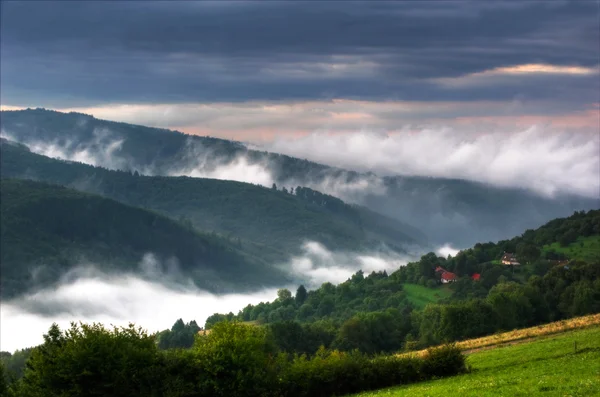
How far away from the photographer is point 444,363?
202 feet

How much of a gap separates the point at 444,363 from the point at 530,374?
427 inches

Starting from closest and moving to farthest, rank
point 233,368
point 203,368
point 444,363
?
1. point 233,368
2. point 203,368
3. point 444,363

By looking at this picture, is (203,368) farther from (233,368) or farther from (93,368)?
(93,368)

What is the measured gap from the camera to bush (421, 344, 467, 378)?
202 ft

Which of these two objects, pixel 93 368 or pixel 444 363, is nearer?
pixel 93 368

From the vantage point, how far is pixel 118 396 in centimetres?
5812

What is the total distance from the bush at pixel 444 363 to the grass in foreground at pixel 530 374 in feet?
4.52

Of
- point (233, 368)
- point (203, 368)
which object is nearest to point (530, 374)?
point (233, 368)

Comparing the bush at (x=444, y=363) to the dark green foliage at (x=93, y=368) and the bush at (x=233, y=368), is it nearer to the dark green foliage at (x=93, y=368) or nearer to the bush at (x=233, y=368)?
the bush at (x=233, y=368)

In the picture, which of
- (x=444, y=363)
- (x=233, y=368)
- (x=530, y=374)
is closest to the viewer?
(x=530, y=374)

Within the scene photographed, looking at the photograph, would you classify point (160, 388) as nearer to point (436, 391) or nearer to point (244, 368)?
point (244, 368)

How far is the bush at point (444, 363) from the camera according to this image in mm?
61594

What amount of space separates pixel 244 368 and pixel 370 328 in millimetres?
96570

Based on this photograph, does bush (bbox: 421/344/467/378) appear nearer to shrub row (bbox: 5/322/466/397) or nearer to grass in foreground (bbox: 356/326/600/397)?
shrub row (bbox: 5/322/466/397)
